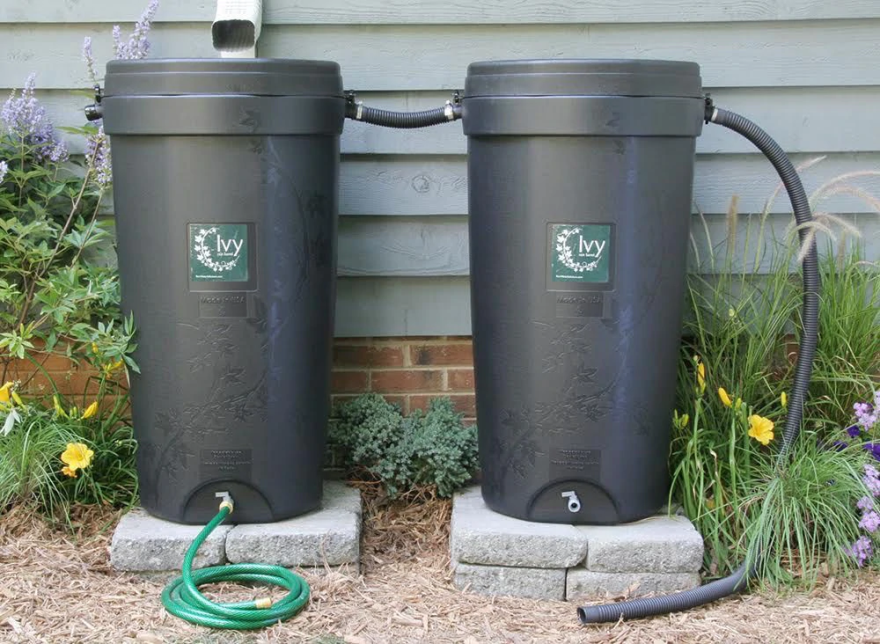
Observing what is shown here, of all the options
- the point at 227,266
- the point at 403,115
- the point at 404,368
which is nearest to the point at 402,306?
the point at 404,368

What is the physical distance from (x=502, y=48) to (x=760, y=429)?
4.48ft

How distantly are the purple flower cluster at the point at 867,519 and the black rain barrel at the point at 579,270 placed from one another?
533 millimetres

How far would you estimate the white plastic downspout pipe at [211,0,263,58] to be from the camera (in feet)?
9.50

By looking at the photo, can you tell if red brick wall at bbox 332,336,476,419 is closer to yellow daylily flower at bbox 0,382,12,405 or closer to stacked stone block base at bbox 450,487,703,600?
stacked stone block base at bbox 450,487,703,600

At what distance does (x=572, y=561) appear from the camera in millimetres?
2664

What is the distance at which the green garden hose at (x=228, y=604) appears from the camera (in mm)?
2424

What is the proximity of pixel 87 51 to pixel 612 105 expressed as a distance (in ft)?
5.09

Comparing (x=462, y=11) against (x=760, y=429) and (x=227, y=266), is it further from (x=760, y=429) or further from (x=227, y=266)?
(x=760, y=429)

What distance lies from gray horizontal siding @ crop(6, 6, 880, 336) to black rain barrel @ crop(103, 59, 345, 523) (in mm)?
445

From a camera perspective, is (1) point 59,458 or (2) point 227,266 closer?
(2) point 227,266

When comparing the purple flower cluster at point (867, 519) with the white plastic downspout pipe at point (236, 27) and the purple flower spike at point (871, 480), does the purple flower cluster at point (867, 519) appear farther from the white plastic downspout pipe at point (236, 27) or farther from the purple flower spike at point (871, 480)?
the white plastic downspout pipe at point (236, 27)

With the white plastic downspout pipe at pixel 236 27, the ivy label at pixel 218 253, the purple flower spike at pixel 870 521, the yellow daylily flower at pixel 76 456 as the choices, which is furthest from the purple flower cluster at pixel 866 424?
the yellow daylily flower at pixel 76 456

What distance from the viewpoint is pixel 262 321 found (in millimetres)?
2643

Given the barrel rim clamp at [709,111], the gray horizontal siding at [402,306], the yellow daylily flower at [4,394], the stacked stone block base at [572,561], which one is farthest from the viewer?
the gray horizontal siding at [402,306]
